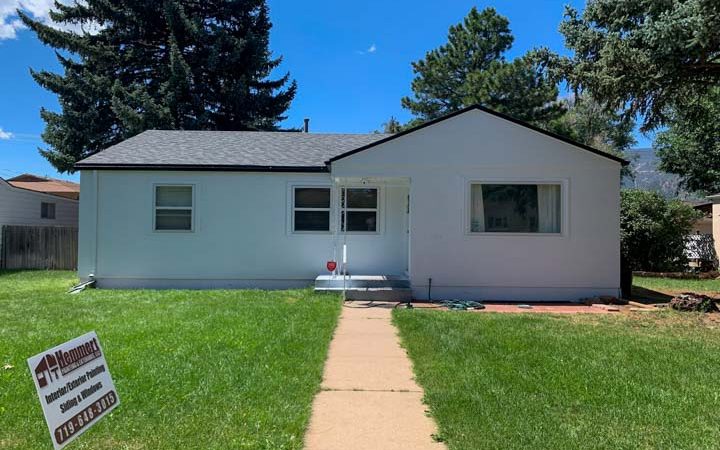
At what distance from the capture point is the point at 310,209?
40.8 ft

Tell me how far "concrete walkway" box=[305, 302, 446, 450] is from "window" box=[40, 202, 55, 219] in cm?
2030

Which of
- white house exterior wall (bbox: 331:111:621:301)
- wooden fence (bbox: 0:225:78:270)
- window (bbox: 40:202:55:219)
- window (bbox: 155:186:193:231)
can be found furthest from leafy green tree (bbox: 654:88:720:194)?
window (bbox: 40:202:55:219)

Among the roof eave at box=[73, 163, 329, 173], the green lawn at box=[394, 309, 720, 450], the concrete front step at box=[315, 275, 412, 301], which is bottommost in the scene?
the green lawn at box=[394, 309, 720, 450]

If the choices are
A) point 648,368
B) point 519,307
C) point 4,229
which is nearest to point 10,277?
point 4,229

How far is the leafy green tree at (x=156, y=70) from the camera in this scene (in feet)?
82.9

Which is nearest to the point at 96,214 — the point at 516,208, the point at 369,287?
the point at 369,287

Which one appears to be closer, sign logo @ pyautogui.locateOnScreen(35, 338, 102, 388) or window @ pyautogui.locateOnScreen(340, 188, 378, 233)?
sign logo @ pyautogui.locateOnScreen(35, 338, 102, 388)

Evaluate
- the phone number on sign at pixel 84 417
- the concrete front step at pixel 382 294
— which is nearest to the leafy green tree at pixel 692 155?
the concrete front step at pixel 382 294

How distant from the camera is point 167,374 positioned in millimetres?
5125

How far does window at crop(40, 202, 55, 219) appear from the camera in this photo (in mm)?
22344

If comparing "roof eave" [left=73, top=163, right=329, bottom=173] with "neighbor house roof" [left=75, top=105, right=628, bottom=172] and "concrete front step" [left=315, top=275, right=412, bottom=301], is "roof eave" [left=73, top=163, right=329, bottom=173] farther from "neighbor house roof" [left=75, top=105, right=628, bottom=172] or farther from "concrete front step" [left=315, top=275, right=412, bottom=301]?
"concrete front step" [left=315, top=275, right=412, bottom=301]

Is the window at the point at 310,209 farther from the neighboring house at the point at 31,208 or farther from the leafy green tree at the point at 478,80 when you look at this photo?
the leafy green tree at the point at 478,80

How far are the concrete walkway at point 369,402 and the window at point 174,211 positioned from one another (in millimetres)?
6634

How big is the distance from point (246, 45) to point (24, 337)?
22.2 meters
